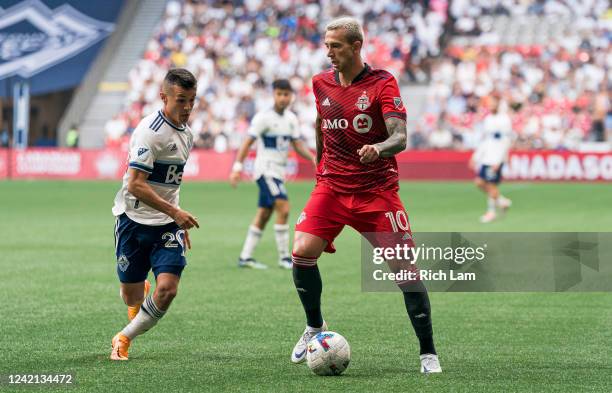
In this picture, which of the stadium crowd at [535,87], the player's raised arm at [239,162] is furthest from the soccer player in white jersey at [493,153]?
the stadium crowd at [535,87]

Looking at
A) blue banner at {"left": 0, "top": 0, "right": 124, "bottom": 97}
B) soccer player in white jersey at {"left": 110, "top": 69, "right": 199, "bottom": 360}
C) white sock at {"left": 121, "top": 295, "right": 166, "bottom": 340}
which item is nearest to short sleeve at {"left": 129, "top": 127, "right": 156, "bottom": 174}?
soccer player in white jersey at {"left": 110, "top": 69, "right": 199, "bottom": 360}

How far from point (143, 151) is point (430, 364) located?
8.14 feet

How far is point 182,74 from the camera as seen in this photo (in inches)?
308

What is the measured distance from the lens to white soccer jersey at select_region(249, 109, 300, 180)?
578 inches

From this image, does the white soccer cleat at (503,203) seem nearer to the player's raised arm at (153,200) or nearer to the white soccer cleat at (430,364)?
the white soccer cleat at (430,364)

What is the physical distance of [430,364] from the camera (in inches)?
288

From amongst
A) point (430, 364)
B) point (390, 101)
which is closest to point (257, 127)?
point (390, 101)

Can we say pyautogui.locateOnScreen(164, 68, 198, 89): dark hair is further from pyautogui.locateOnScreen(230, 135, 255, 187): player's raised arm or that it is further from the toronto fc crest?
pyautogui.locateOnScreen(230, 135, 255, 187): player's raised arm

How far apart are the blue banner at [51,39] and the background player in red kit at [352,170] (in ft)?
121

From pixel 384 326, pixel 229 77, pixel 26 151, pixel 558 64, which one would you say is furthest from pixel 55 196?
pixel 384 326

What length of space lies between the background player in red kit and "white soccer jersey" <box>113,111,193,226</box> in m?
1.03

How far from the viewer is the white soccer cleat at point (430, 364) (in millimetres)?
7305

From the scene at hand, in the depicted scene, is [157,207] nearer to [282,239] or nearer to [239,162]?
[239,162]

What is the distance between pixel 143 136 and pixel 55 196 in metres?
22.4
